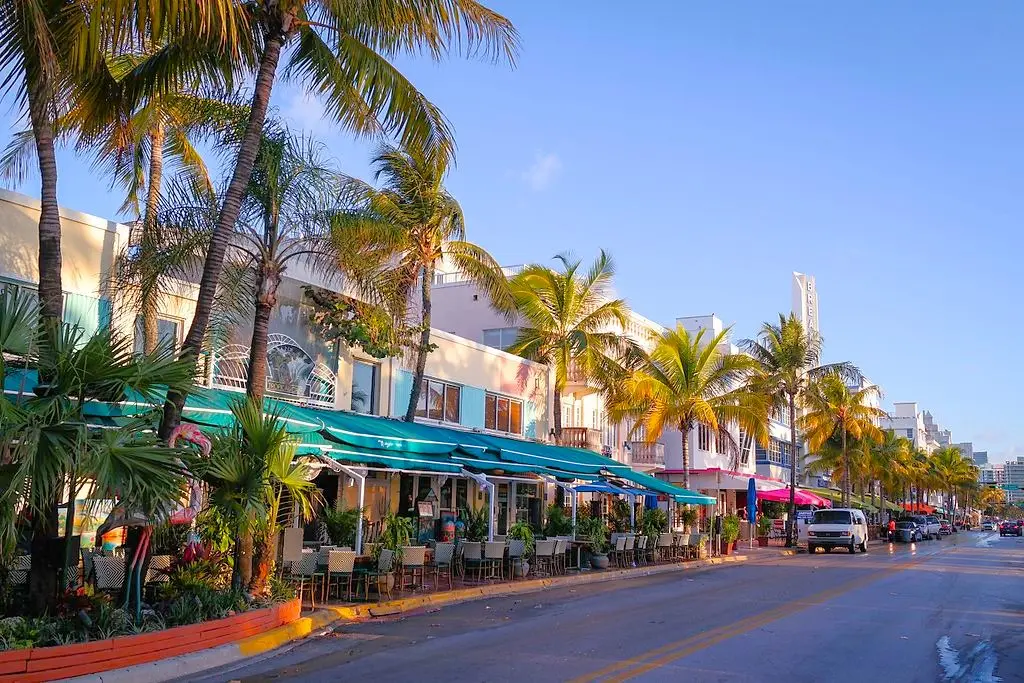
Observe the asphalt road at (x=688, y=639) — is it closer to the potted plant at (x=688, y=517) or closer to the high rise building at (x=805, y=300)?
the potted plant at (x=688, y=517)

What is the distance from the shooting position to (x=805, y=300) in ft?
326

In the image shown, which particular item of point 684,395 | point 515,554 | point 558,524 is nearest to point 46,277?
point 515,554

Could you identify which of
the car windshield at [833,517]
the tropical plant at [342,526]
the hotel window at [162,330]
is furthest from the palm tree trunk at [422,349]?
the car windshield at [833,517]

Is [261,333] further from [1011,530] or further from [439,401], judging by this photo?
[1011,530]

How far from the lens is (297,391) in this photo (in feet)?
68.2

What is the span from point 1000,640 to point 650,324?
33525 mm

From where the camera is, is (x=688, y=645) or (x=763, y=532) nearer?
(x=688, y=645)

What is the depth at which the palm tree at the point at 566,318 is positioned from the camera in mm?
31000

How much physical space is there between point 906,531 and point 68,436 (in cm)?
5955

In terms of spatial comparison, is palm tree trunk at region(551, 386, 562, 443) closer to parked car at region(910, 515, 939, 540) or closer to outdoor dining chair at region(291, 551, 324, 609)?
outdoor dining chair at region(291, 551, 324, 609)

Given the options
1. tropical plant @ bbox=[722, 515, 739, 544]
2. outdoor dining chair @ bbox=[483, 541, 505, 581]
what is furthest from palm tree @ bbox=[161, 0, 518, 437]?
tropical plant @ bbox=[722, 515, 739, 544]

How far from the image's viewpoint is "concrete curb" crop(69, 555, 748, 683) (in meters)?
9.39

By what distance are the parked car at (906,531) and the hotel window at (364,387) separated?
4702cm

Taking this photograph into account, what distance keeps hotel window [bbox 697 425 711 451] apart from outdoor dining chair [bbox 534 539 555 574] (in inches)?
981
